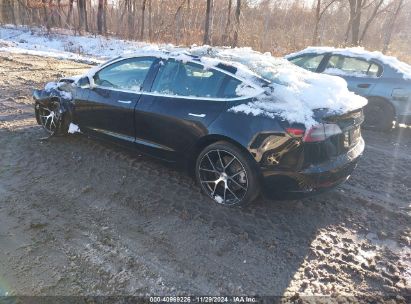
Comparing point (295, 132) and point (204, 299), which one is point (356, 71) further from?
point (204, 299)

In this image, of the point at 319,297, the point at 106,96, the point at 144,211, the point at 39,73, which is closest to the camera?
the point at 319,297

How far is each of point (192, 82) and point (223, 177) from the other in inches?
44.8

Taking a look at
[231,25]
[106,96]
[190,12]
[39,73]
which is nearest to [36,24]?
[190,12]

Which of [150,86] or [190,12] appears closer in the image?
[150,86]

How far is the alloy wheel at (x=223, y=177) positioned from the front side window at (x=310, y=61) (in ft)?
16.0

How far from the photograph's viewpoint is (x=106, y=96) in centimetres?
452

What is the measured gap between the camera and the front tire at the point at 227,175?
3.54 metres

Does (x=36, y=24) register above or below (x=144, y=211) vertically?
above

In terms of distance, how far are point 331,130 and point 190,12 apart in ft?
72.9

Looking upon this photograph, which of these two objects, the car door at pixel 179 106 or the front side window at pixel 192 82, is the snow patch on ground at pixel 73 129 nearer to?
the car door at pixel 179 106

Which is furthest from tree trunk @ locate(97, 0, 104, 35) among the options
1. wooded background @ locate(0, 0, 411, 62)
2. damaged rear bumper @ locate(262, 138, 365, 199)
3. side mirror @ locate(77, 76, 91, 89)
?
damaged rear bumper @ locate(262, 138, 365, 199)

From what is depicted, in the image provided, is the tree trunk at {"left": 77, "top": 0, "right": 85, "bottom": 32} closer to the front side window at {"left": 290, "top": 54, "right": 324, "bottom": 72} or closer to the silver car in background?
the front side window at {"left": 290, "top": 54, "right": 324, "bottom": 72}

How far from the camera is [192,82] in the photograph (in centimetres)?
392

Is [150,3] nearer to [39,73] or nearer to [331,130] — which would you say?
[39,73]
